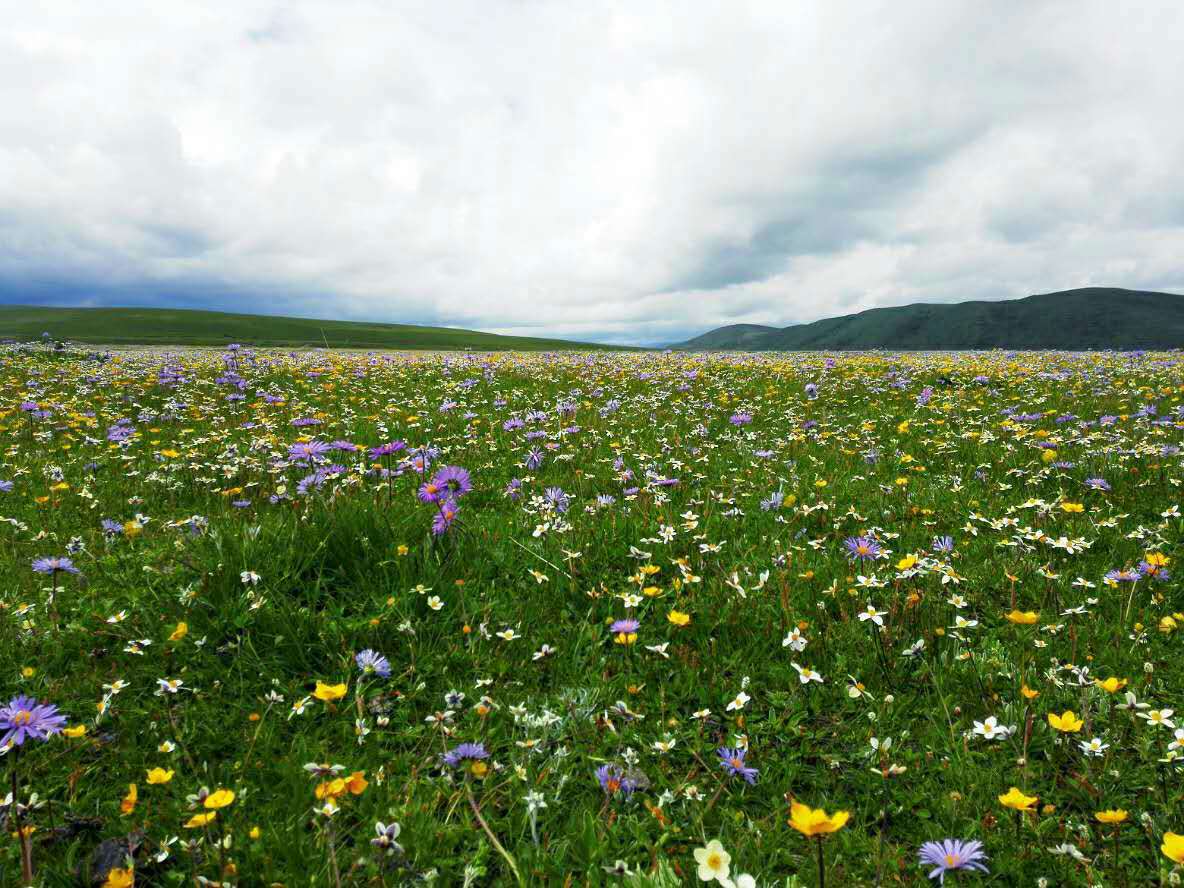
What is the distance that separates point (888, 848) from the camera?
218 cm

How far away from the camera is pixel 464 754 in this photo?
2221 mm

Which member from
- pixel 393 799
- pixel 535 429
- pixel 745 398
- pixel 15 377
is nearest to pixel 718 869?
pixel 393 799

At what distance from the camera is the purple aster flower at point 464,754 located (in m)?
2.22

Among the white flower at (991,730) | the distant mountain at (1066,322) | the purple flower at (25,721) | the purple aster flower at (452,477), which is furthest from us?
the distant mountain at (1066,322)

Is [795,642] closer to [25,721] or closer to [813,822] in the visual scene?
[813,822]

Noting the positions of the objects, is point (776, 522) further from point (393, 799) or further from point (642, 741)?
point (393, 799)

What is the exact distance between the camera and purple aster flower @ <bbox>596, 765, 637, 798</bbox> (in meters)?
2.16

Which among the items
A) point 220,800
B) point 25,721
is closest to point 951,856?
point 220,800

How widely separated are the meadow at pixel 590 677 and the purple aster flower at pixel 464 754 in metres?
0.01

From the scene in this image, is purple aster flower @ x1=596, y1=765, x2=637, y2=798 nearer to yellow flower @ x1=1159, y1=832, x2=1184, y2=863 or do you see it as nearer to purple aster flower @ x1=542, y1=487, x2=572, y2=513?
yellow flower @ x1=1159, y1=832, x2=1184, y2=863

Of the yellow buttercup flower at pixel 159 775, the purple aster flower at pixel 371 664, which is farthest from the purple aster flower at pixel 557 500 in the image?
the yellow buttercup flower at pixel 159 775

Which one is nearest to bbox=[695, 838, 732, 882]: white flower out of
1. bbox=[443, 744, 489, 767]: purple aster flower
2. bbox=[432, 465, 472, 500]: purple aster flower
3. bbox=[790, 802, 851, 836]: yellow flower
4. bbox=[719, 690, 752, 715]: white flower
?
bbox=[790, 802, 851, 836]: yellow flower

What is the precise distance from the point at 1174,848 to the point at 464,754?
89.1 inches

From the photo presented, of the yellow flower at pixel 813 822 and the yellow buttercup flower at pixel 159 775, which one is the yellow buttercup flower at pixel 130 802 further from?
the yellow flower at pixel 813 822
